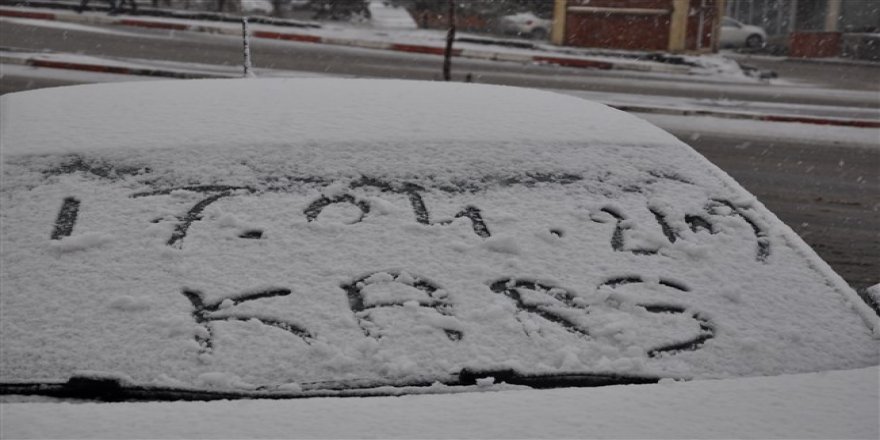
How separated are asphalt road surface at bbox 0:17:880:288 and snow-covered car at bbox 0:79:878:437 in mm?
3152

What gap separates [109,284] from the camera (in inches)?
72.3

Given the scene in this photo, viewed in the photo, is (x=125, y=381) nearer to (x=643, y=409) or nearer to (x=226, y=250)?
(x=226, y=250)

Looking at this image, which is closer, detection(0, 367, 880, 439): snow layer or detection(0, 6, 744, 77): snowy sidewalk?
detection(0, 367, 880, 439): snow layer

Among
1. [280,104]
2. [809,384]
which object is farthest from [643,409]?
[280,104]

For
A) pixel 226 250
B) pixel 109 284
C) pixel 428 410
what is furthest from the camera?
pixel 226 250

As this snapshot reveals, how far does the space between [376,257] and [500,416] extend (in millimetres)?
579

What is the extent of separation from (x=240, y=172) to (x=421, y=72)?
41.8 feet

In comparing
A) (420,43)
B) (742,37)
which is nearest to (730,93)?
(420,43)

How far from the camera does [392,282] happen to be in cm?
192

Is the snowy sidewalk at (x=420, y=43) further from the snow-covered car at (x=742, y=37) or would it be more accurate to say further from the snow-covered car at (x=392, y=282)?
the snow-covered car at (x=392, y=282)

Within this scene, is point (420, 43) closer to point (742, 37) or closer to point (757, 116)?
point (757, 116)

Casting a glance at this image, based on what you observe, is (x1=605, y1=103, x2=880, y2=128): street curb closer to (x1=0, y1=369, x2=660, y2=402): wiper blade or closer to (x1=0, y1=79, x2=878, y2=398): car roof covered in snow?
(x1=0, y1=79, x2=878, y2=398): car roof covered in snow

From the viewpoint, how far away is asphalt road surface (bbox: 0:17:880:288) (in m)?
6.25

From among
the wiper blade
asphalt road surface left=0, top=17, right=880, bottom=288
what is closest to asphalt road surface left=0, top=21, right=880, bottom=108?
asphalt road surface left=0, top=17, right=880, bottom=288
